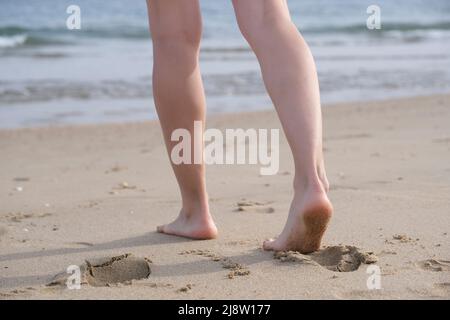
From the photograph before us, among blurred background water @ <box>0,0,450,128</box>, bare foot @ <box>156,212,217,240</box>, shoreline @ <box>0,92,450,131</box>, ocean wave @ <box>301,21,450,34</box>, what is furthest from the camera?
ocean wave @ <box>301,21,450,34</box>

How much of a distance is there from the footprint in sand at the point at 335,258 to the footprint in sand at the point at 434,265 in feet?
0.42

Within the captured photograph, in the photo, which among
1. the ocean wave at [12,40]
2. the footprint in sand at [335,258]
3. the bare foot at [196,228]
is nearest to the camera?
the footprint in sand at [335,258]

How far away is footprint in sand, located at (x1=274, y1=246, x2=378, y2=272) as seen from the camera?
212cm

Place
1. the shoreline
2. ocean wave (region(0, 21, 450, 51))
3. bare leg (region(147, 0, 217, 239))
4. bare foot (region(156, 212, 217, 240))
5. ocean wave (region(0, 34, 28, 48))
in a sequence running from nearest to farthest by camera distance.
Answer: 1. bare leg (region(147, 0, 217, 239))
2. bare foot (region(156, 212, 217, 240))
3. the shoreline
4. ocean wave (region(0, 34, 28, 48))
5. ocean wave (region(0, 21, 450, 51))

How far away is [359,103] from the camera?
6590mm

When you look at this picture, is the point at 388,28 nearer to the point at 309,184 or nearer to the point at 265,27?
the point at 265,27

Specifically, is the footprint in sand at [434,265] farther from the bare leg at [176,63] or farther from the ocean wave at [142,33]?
the ocean wave at [142,33]

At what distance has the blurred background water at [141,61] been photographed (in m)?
6.74

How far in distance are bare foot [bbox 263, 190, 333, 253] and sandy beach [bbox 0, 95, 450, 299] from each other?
4 cm

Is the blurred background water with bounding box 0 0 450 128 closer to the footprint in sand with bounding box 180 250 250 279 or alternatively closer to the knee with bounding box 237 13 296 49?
the footprint in sand with bounding box 180 250 250 279

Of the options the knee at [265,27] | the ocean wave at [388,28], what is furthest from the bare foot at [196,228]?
the ocean wave at [388,28]

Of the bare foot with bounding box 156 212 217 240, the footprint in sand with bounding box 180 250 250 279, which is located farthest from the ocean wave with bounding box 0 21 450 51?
the footprint in sand with bounding box 180 250 250 279

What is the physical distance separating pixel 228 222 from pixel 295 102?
757 millimetres
